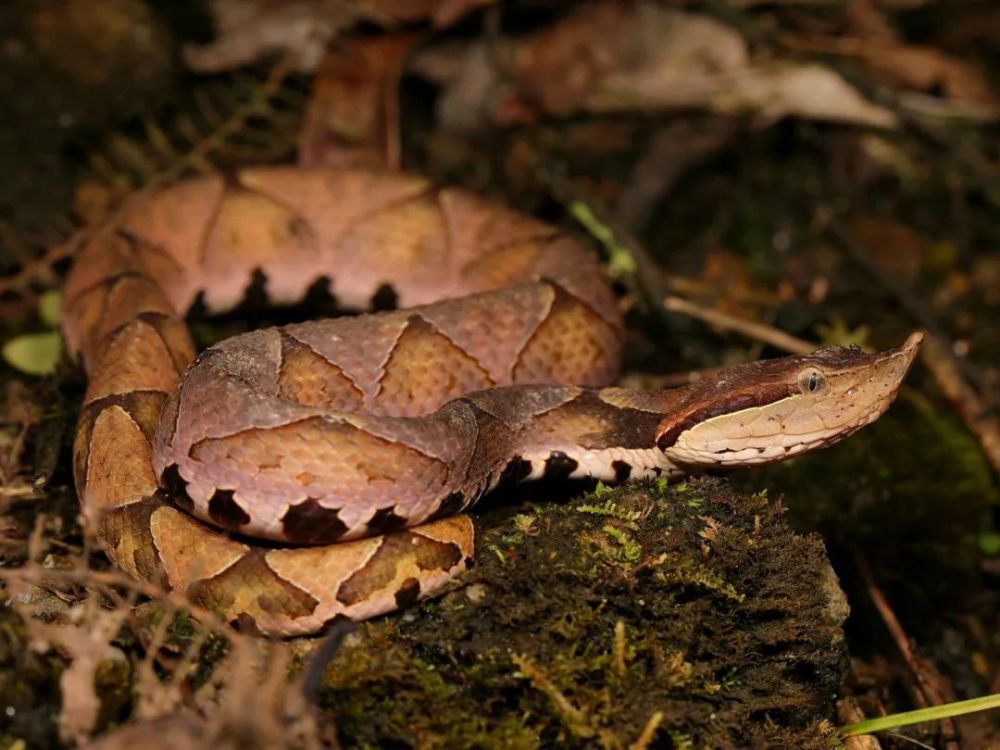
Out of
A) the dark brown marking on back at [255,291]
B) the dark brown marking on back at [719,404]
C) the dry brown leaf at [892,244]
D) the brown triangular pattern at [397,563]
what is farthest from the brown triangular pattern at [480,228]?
the dry brown leaf at [892,244]

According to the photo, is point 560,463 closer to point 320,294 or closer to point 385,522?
point 385,522

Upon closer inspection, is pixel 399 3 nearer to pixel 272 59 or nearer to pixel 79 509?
pixel 272 59

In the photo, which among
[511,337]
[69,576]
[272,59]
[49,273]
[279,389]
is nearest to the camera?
[69,576]

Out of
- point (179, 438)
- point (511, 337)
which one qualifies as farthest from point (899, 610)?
point (179, 438)

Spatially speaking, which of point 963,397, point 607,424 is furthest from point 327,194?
point 963,397

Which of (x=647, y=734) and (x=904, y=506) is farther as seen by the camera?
(x=904, y=506)

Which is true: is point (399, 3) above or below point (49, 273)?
above

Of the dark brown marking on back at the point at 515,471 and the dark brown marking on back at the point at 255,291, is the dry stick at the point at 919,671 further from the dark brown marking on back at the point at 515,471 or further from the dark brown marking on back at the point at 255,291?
the dark brown marking on back at the point at 255,291
